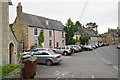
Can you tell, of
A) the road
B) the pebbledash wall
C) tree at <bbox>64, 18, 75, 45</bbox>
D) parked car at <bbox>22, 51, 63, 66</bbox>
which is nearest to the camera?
the road

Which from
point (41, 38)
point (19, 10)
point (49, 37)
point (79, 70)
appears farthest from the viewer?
point (49, 37)

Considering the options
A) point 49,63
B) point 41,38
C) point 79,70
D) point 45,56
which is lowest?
point 79,70

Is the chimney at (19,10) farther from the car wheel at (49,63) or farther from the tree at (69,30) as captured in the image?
the car wheel at (49,63)

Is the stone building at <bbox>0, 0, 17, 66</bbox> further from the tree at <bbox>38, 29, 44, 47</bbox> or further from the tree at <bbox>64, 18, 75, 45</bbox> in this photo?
the tree at <bbox>64, 18, 75, 45</bbox>

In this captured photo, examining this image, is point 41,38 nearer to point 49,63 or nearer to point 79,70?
point 49,63

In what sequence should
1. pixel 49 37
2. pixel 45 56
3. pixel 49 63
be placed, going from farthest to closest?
pixel 49 37, pixel 45 56, pixel 49 63

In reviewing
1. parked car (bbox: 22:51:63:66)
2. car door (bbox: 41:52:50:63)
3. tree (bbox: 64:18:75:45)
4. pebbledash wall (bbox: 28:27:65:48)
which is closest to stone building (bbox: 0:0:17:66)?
parked car (bbox: 22:51:63:66)

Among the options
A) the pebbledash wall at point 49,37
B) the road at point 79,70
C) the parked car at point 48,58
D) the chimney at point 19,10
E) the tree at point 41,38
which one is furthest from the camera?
the tree at point 41,38

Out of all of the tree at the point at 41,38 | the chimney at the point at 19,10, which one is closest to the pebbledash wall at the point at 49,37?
the tree at the point at 41,38

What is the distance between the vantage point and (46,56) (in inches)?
428

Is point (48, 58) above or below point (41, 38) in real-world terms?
below

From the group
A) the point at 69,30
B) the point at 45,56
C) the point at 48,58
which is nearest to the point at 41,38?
the point at 69,30

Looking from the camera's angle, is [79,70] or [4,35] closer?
[79,70]

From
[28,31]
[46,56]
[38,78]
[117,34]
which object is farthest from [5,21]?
[117,34]
